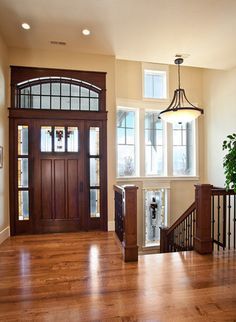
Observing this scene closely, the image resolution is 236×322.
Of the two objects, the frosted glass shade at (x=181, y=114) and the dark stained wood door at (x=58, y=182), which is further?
the dark stained wood door at (x=58, y=182)

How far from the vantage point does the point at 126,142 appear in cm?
613

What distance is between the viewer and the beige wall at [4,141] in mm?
4222

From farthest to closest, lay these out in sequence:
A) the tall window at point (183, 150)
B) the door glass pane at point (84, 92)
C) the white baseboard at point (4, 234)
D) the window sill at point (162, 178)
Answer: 1. the tall window at point (183, 150)
2. the window sill at point (162, 178)
3. the door glass pane at point (84, 92)
4. the white baseboard at point (4, 234)

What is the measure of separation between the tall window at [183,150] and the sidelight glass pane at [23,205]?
3818 millimetres

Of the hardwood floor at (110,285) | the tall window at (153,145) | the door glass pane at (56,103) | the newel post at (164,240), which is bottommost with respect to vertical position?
the newel post at (164,240)

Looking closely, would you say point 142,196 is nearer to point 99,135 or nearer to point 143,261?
point 99,135

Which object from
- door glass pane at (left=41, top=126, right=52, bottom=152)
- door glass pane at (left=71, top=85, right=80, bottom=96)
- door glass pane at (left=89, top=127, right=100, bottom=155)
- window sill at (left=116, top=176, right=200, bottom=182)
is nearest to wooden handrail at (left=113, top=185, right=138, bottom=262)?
door glass pane at (left=89, top=127, right=100, bottom=155)

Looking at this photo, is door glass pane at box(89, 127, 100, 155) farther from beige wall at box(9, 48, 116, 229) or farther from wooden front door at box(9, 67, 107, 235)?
beige wall at box(9, 48, 116, 229)

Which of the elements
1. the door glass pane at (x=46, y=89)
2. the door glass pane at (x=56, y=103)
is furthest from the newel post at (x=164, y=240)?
the door glass pane at (x=46, y=89)

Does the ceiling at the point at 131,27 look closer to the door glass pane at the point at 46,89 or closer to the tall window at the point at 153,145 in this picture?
the door glass pane at the point at 46,89

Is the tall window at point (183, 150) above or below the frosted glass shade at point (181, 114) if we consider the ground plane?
below

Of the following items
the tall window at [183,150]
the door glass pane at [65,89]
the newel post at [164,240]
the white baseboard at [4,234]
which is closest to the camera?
the white baseboard at [4,234]

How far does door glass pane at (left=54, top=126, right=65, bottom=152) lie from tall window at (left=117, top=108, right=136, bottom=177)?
5.48ft

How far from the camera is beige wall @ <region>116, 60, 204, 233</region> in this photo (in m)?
5.97
